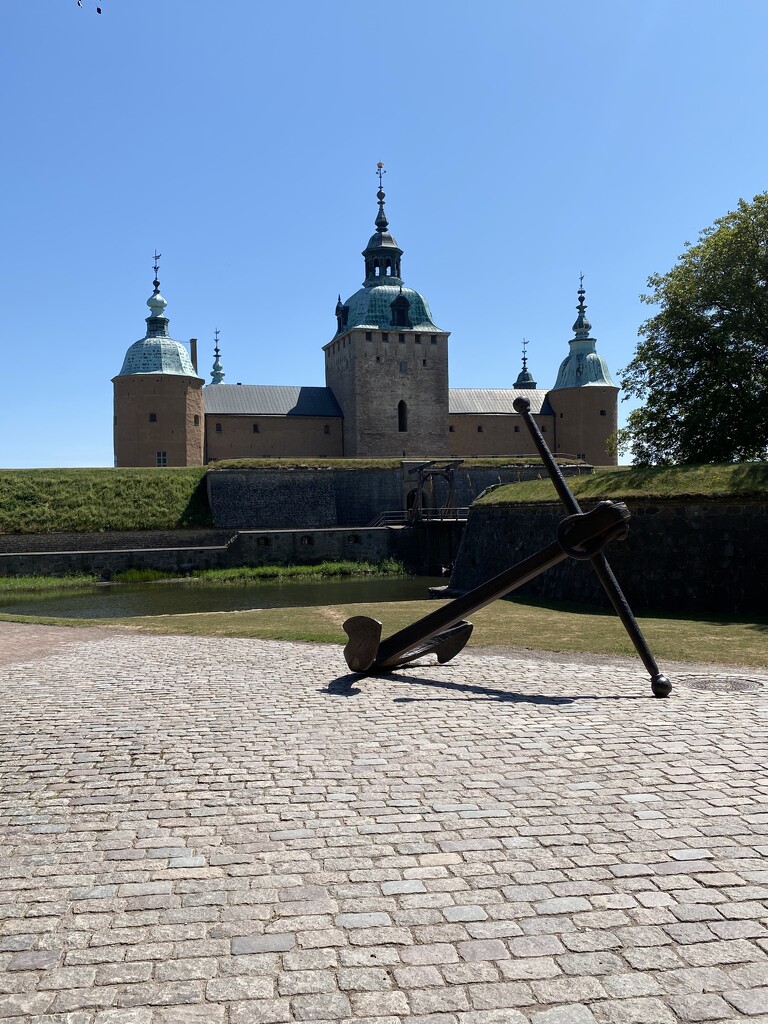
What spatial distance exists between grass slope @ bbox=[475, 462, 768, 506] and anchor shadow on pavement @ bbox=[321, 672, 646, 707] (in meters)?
9.51

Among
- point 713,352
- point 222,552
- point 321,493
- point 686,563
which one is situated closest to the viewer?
point 686,563

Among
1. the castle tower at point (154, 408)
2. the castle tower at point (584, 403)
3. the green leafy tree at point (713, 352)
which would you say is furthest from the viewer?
the castle tower at point (584, 403)

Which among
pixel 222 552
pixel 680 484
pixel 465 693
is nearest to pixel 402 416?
pixel 222 552

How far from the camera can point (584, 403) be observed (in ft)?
179

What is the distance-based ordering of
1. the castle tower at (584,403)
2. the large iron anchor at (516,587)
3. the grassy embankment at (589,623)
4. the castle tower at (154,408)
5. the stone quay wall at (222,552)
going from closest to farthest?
the large iron anchor at (516,587)
the grassy embankment at (589,623)
the stone quay wall at (222,552)
the castle tower at (154,408)
the castle tower at (584,403)

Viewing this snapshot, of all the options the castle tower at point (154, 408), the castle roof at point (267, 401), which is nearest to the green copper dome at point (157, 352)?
the castle tower at point (154, 408)

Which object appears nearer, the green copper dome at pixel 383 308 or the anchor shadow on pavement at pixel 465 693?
the anchor shadow on pavement at pixel 465 693

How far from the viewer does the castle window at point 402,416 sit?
165ft

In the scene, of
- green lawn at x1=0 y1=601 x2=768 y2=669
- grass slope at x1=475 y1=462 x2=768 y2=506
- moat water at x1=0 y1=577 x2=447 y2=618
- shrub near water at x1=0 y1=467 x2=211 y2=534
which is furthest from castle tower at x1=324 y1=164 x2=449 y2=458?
green lawn at x1=0 y1=601 x2=768 y2=669

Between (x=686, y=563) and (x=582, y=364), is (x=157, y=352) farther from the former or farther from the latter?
(x=686, y=563)

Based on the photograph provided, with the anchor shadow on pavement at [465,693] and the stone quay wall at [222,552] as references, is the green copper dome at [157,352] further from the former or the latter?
the anchor shadow on pavement at [465,693]

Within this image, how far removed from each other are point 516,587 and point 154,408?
39318mm

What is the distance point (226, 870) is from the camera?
13.5 feet

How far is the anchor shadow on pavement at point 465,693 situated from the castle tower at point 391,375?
40.3 m
